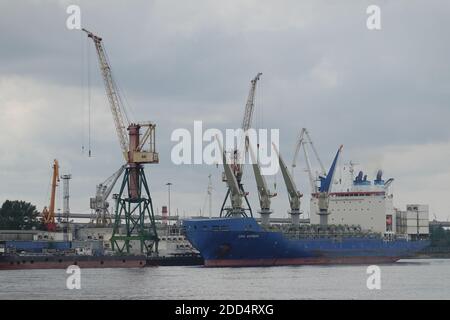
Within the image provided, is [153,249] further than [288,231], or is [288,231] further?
[153,249]

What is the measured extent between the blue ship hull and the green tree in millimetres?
52450

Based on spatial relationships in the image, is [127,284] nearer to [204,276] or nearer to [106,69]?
[204,276]

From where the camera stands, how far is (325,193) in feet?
462

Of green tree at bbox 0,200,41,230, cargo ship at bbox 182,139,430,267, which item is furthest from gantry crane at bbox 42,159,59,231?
cargo ship at bbox 182,139,430,267

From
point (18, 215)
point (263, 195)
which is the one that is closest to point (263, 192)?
point (263, 195)

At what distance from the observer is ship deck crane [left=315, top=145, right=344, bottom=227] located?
13900 centimetres

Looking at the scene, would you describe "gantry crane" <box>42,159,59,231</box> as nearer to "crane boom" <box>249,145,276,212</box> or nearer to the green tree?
the green tree

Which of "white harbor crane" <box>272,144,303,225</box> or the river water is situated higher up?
"white harbor crane" <box>272,144,303,225</box>

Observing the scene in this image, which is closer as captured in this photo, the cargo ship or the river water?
the river water

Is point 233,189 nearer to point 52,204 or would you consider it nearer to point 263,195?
point 263,195

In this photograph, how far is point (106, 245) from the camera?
15100 cm

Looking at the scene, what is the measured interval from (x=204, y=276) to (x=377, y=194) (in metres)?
55.7
